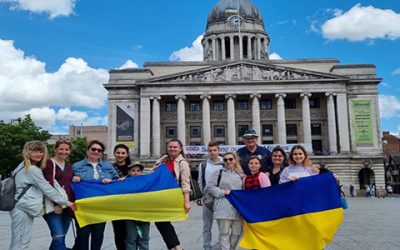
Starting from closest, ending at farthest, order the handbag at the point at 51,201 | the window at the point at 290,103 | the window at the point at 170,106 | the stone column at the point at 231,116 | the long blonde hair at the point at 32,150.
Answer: the long blonde hair at the point at 32,150
the handbag at the point at 51,201
the stone column at the point at 231,116
the window at the point at 290,103
the window at the point at 170,106

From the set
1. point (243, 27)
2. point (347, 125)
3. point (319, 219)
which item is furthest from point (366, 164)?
point (319, 219)

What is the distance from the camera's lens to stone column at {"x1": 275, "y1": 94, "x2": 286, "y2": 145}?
58125 millimetres

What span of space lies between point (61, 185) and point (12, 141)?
5131 cm

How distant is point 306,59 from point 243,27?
19840mm

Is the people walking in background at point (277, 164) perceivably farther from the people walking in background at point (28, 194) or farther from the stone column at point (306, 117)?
the stone column at point (306, 117)

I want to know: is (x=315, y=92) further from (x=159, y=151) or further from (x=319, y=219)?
(x=319, y=219)

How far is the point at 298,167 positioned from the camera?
858cm

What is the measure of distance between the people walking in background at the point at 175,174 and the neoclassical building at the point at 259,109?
48.3 metres

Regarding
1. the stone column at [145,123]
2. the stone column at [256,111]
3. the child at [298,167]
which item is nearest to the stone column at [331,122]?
the stone column at [256,111]

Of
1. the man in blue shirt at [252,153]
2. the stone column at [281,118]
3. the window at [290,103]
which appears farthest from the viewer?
the window at [290,103]

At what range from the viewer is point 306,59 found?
66812 millimetres

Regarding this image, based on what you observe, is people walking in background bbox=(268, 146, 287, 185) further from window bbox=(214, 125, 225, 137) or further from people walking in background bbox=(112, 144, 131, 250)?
window bbox=(214, 125, 225, 137)

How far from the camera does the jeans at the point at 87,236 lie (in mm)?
7957

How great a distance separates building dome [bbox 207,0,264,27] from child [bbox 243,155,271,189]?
257ft
